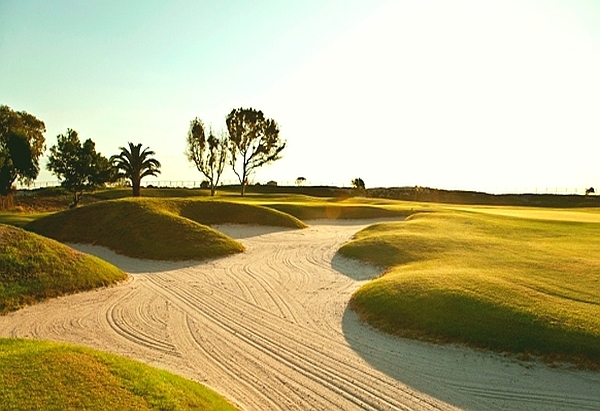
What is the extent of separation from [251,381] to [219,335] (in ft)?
10.0

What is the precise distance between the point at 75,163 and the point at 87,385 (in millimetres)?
49367

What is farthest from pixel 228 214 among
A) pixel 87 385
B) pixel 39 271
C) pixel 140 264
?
pixel 87 385

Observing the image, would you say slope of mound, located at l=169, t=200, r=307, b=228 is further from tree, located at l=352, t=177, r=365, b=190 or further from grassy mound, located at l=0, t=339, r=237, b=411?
tree, located at l=352, t=177, r=365, b=190

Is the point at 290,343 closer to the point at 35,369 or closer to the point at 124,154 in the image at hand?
the point at 35,369

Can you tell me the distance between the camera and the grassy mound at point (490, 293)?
11031 millimetres

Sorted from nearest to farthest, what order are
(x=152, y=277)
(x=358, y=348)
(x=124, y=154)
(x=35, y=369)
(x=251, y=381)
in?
(x=35, y=369)
(x=251, y=381)
(x=358, y=348)
(x=152, y=277)
(x=124, y=154)

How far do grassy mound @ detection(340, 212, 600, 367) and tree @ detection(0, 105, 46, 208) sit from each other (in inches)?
1804

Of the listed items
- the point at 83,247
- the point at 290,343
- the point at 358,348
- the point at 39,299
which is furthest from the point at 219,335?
the point at 83,247

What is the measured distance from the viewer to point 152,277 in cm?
2039

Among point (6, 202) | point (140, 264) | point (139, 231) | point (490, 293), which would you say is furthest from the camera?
point (6, 202)

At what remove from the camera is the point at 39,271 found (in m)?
17.1

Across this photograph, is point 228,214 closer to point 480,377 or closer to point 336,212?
point 336,212

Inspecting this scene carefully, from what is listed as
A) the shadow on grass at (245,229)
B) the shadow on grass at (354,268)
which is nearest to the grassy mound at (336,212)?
the shadow on grass at (245,229)

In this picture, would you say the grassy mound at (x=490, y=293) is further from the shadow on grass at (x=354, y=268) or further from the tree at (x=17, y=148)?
the tree at (x=17, y=148)
